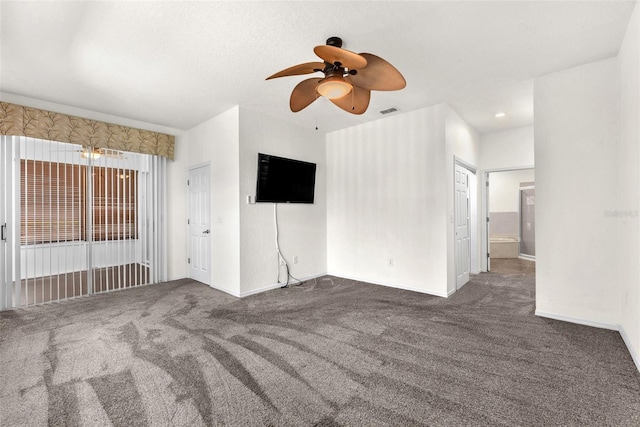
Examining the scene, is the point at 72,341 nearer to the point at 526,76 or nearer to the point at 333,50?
the point at 333,50

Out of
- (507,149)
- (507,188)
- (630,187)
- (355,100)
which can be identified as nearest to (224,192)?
(355,100)

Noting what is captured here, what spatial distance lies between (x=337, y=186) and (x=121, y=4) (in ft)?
12.7

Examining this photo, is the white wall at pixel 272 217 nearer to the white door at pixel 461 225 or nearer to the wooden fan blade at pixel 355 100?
the wooden fan blade at pixel 355 100

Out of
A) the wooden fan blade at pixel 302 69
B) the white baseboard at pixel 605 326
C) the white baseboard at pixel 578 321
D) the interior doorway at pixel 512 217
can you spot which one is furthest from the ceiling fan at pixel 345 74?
the interior doorway at pixel 512 217

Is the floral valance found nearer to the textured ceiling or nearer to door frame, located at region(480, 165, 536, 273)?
the textured ceiling

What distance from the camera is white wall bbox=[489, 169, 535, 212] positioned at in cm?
781

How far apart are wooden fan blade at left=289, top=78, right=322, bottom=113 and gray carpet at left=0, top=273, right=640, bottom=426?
2.19m

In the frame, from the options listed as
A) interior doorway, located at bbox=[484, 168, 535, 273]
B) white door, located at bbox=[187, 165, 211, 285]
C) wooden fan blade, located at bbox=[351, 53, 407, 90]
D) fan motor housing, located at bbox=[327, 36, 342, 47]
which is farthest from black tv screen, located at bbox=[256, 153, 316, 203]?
interior doorway, located at bbox=[484, 168, 535, 273]

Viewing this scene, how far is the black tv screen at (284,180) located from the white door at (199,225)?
1059 millimetres

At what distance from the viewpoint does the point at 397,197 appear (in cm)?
459

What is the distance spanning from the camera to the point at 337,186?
544 cm

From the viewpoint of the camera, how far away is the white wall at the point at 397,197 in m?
4.14

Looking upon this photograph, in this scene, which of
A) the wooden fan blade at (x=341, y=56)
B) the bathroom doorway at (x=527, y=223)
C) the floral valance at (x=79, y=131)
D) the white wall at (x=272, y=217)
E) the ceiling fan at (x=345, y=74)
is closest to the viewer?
the wooden fan blade at (x=341, y=56)

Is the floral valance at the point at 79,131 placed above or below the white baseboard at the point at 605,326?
above
